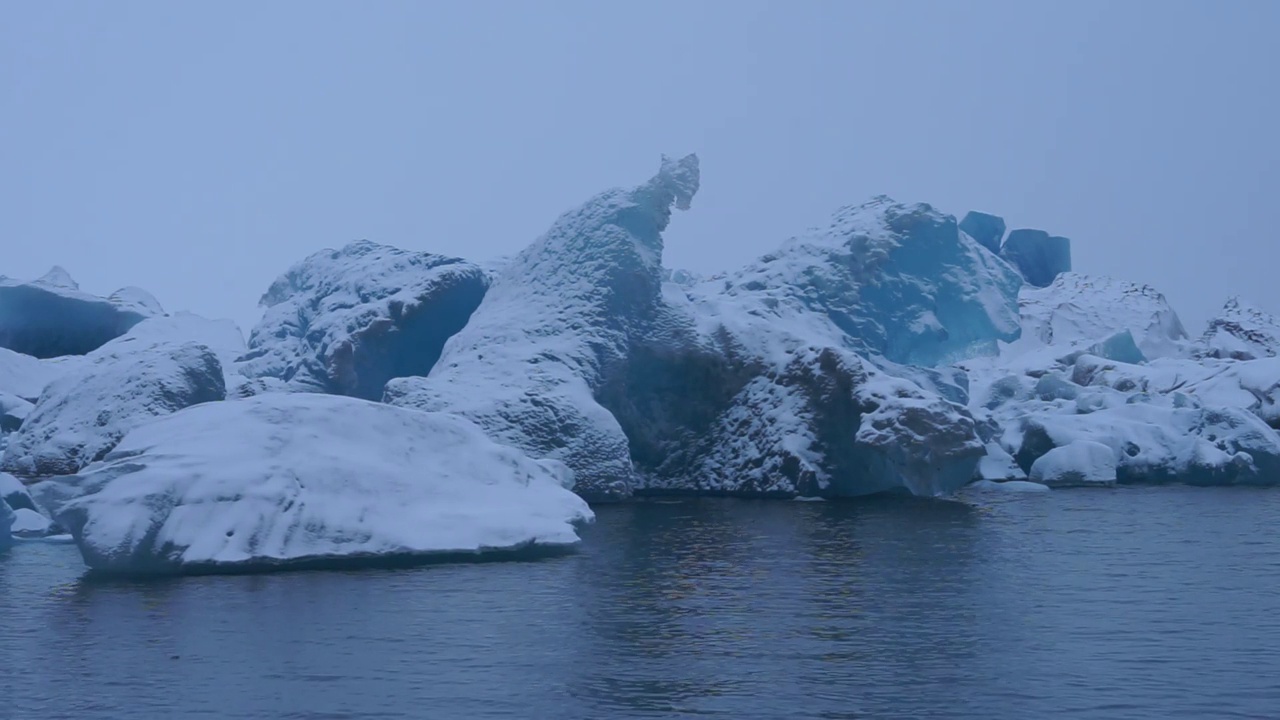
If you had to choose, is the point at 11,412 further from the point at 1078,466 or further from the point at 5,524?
the point at 1078,466

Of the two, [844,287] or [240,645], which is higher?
[844,287]

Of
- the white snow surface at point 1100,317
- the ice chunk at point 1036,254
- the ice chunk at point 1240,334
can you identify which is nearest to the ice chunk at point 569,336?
the white snow surface at point 1100,317

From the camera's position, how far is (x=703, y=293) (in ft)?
104

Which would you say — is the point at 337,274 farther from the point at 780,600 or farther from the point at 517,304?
the point at 780,600

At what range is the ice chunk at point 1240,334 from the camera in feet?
183

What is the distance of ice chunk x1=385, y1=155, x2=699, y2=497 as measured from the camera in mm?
24062

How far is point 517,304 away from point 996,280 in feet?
45.7

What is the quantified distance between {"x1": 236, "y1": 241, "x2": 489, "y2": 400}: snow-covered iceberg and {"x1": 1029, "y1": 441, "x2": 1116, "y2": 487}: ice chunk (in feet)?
50.0

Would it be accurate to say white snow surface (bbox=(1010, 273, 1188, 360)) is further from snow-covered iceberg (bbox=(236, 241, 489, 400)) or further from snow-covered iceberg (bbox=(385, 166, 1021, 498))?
snow-covered iceberg (bbox=(236, 241, 489, 400))

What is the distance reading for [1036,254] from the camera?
7450cm

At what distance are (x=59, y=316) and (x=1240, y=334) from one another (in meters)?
49.2

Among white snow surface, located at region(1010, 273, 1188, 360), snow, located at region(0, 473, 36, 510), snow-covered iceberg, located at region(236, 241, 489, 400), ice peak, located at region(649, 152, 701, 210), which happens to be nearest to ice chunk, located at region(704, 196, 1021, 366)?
ice peak, located at region(649, 152, 701, 210)

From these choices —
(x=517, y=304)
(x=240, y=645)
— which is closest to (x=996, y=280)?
(x=517, y=304)

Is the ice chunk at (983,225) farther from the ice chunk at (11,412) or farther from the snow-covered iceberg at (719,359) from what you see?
the ice chunk at (11,412)
